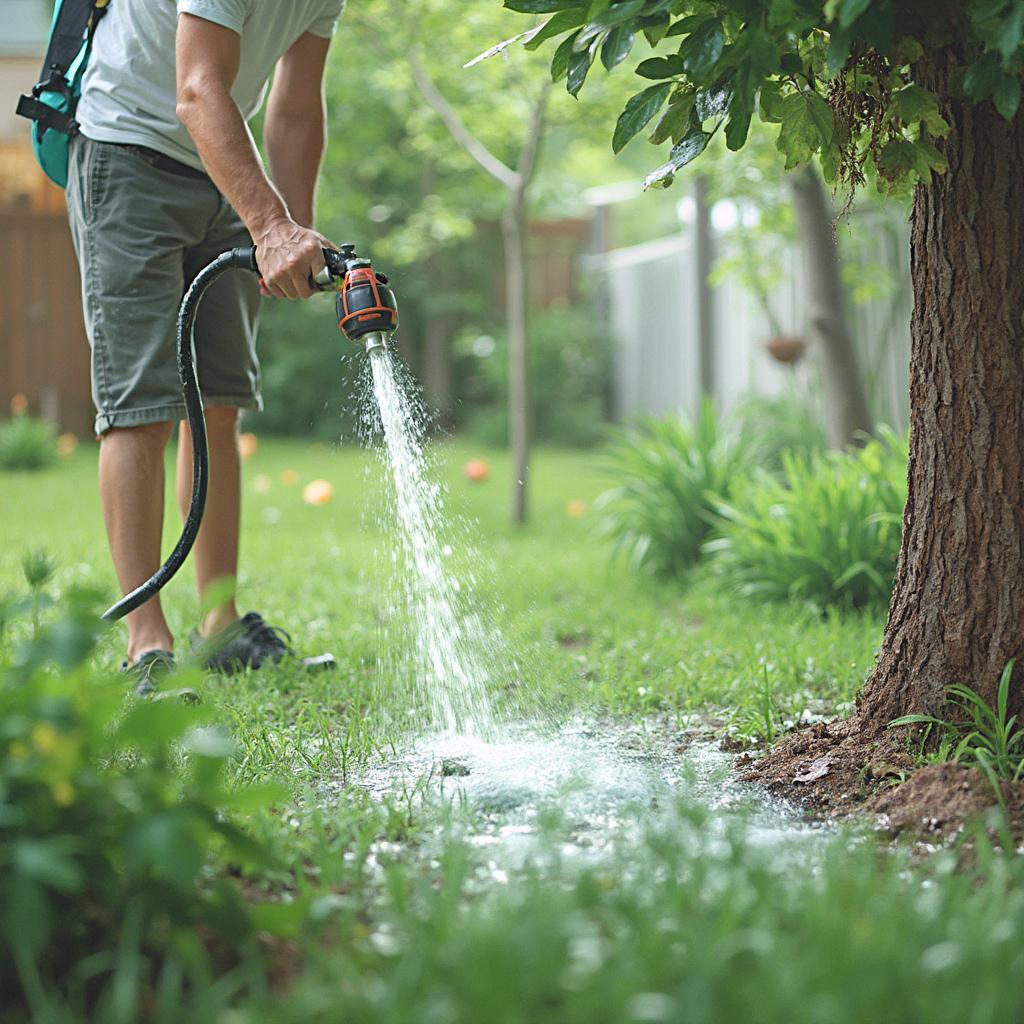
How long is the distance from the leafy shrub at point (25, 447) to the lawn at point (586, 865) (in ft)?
14.8

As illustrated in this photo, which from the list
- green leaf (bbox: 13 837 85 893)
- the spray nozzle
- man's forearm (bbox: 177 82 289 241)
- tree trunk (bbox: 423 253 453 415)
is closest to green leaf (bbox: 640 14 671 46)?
the spray nozzle

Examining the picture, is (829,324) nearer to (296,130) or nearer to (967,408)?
(296,130)

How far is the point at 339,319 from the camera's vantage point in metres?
2.10

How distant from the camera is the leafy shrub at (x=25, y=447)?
7465 mm

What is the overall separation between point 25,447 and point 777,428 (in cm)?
455

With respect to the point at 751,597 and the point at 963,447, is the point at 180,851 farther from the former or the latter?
the point at 751,597

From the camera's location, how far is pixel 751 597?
3.65 metres

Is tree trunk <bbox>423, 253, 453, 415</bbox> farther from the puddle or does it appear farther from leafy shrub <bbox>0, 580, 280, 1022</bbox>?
leafy shrub <bbox>0, 580, 280, 1022</bbox>

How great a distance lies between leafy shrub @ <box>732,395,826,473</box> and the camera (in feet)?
17.0

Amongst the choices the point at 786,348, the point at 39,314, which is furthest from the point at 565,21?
the point at 39,314

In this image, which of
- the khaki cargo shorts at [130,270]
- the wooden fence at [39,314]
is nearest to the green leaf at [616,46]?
the khaki cargo shorts at [130,270]

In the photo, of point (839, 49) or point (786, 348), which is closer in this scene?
point (839, 49)

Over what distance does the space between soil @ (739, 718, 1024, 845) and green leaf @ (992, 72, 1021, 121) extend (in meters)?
0.87

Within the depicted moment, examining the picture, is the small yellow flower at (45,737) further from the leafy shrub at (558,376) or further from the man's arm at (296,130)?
the leafy shrub at (558,376)
